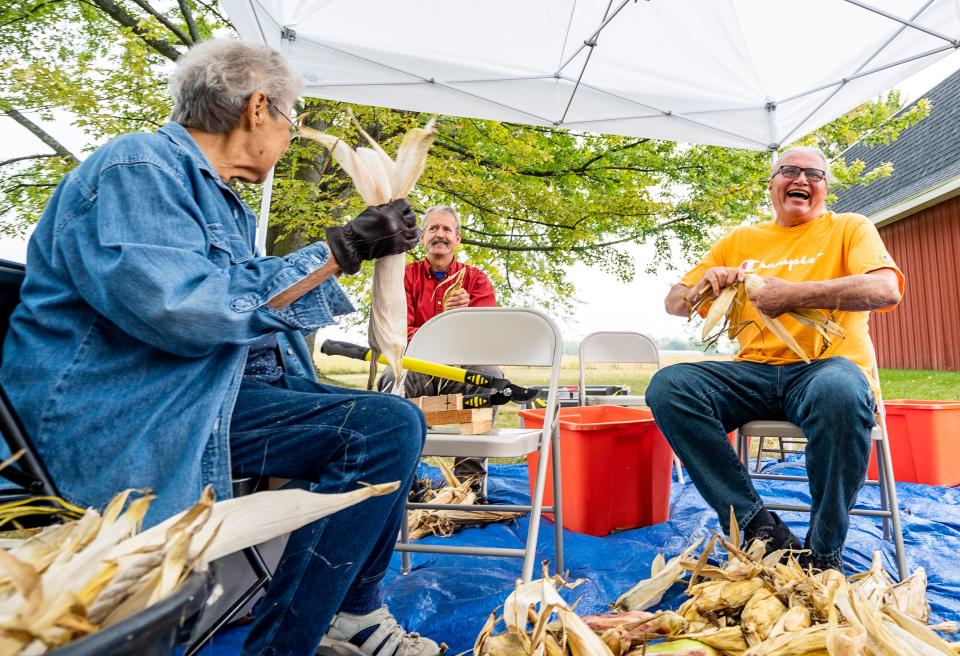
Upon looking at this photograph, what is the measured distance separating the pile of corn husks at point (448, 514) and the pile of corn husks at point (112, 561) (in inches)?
82.1

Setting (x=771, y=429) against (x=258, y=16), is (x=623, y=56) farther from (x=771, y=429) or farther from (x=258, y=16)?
(x=771, y=429)

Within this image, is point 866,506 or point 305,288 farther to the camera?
point 866,506

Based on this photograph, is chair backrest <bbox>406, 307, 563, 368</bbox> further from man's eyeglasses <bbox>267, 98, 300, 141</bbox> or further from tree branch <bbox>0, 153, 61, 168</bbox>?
tree branch <bbox>0, 153, 61, 168</bbox>

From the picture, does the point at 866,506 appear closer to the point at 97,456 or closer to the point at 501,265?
the point at 97,456

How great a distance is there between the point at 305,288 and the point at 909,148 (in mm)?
16632

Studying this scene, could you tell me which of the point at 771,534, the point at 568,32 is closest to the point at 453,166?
the point at 568,32

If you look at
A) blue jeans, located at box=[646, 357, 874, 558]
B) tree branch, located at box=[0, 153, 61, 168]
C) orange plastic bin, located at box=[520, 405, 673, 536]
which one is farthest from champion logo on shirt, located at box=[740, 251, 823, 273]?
tree branch, located at box=[0, 153, 61, 168]

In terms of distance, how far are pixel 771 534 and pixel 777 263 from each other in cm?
112

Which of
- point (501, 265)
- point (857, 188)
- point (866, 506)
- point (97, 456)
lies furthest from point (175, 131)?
point (857, 188)

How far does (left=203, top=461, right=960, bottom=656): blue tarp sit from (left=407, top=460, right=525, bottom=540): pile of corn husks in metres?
0.06

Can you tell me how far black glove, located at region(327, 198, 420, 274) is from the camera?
126cm

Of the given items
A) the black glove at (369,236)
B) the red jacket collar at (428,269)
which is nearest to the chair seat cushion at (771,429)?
Answer: the black glove at (369,236)

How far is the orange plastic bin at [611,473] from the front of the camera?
262 centimetres

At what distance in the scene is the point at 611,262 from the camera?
27.8ft
